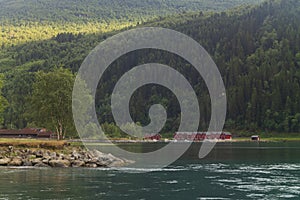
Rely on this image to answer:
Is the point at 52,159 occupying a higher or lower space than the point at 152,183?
higher

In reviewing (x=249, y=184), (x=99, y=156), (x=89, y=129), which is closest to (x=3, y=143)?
(x=99, y=156)

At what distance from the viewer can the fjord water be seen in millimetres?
42031

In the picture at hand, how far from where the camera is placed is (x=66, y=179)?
51.9 meters

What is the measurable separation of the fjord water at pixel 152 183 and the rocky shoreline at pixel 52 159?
15.2 feet

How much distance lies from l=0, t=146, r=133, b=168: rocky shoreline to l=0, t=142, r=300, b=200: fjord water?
4.63 meters

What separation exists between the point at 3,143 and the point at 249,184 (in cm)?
4056

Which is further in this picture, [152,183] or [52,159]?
[52,159]

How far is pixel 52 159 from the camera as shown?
226 ft

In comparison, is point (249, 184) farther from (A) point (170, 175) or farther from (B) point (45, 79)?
(B) point (45, 79)

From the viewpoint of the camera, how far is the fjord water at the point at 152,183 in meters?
42.0

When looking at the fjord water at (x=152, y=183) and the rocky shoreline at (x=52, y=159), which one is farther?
the rocky shoreline at (x=52, y=159)

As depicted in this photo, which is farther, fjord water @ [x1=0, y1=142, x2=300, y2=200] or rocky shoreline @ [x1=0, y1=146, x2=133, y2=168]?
rocky shoreline @ [x1=0, y1=146, x2=133, y2=168]

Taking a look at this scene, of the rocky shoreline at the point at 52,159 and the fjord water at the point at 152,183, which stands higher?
the rocky shoreline at the point at 52,159

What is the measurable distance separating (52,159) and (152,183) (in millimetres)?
23666
